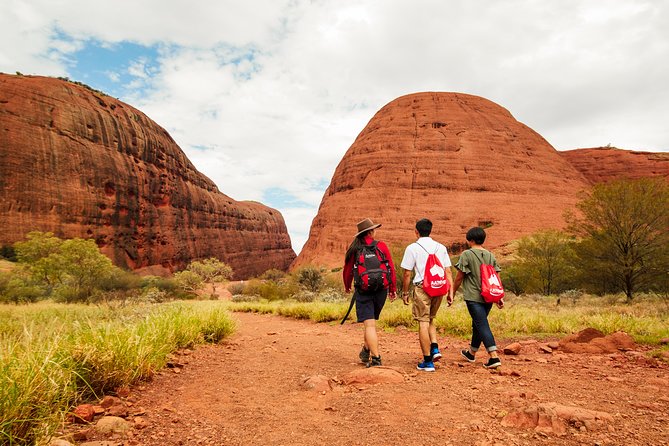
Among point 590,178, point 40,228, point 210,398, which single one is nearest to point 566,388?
point 210,398

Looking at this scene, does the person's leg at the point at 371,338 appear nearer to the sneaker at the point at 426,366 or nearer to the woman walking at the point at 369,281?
the woman walking at the point at 369,281

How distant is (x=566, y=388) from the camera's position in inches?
142

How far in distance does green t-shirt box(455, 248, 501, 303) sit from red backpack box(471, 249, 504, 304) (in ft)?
0.21

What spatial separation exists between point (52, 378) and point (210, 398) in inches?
50.1

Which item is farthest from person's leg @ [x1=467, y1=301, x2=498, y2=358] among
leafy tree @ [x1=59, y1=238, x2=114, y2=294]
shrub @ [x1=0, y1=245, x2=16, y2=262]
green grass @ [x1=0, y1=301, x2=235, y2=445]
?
shrub @ [x1=0, y1=245, x2=16, y2=262]

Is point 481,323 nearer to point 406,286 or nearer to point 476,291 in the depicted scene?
point 476,291

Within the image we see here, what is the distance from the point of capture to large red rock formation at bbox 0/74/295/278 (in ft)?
115

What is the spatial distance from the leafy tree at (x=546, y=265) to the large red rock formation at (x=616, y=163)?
46535 millimetres

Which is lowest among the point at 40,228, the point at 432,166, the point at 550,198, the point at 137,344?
the point at 137,344

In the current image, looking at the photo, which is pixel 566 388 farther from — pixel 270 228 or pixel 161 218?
pixel 270 228

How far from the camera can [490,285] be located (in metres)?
4.70

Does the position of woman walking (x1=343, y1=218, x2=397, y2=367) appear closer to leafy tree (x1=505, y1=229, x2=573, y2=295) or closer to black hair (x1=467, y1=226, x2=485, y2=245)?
black hair (x1=467, y1=226, x2=485, y2=245)

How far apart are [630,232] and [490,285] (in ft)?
44.6

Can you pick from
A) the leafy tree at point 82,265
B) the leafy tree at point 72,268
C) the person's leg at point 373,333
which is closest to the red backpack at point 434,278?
the person's leg at point 373,333
